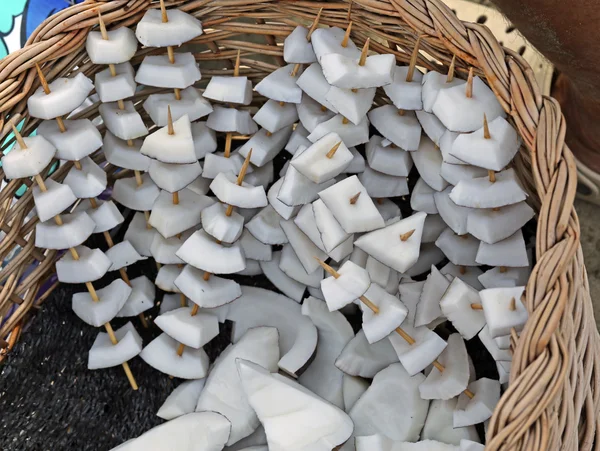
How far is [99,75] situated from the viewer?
78 cm

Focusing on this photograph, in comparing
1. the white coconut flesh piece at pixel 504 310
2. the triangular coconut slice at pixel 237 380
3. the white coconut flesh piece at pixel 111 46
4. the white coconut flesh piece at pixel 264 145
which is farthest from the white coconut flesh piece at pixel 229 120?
the white coconut flesh piece at pixel 504 310

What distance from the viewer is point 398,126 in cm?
77

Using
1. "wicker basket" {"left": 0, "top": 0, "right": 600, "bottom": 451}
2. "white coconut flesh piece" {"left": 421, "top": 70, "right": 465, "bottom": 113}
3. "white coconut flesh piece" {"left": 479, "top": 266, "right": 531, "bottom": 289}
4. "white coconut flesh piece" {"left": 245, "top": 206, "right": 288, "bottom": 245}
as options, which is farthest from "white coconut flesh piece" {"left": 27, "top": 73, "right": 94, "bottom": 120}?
"white coconut flesh piece" {"left": 479, "top": 266, "right": 531, "bottom": 289}

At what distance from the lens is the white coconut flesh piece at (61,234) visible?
785 millimetres

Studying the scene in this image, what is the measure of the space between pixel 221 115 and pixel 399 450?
0.40 metres

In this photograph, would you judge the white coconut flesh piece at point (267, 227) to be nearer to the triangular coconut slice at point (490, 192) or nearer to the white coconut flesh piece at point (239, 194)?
the white coconut flesh piece at point (239, 194)

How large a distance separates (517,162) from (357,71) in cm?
18

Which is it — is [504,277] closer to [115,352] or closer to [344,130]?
[344,130]

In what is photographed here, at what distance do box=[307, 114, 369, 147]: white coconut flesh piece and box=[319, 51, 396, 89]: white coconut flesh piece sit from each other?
70 mm

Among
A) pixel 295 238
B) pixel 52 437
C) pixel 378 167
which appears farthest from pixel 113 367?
pixel 378 167

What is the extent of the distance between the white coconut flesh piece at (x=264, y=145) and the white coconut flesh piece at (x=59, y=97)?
0.59 ft

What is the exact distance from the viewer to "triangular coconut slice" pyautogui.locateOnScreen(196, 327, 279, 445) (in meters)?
0.78

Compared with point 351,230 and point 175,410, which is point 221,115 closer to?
point 351,230

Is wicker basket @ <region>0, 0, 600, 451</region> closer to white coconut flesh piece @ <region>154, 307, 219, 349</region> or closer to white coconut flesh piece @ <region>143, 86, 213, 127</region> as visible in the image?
white coconut flesh piece @ <region>143, 86, 213, 127</region>
